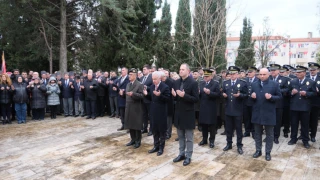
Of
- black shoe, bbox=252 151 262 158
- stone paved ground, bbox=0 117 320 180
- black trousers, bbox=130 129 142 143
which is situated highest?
black trousers, bbox=130 129 142 143

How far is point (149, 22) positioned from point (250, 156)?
41.4 feet

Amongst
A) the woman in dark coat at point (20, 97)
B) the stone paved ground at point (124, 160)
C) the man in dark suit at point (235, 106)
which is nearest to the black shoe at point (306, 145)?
the stone paved ground at point (124, 160)

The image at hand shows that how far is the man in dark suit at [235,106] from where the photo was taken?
5.25 m

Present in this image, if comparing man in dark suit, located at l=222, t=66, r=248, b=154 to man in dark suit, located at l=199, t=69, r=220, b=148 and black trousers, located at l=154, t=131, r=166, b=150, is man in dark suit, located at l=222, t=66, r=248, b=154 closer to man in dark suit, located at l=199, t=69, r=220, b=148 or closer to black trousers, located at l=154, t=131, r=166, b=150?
man in dark suit, located at l=199, t=69, r=220, b=148

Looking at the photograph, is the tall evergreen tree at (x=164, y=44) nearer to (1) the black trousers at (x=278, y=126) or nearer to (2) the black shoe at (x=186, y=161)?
(1) the black trousers at (x=278, y=126)

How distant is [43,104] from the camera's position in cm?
895

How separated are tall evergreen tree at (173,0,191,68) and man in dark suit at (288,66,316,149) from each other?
36.6 feet

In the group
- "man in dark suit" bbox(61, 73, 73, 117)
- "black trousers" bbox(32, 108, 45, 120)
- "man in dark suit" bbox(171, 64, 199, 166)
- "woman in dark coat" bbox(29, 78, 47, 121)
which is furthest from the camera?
"man in dark suit" bbox(61, 73, 73, 117)

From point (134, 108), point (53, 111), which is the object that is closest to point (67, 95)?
point (53, 111)

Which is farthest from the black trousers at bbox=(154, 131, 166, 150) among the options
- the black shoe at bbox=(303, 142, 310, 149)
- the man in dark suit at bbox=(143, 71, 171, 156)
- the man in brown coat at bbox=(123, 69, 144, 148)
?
the black shoe at bbox=(303, 142, 310, 149)

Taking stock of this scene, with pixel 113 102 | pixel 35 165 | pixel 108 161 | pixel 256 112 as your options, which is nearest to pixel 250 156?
pixel 256 112

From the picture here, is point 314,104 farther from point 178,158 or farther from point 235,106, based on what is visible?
point 178,158

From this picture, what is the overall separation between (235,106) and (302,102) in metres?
1.74

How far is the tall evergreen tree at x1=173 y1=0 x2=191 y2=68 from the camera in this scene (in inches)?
675
